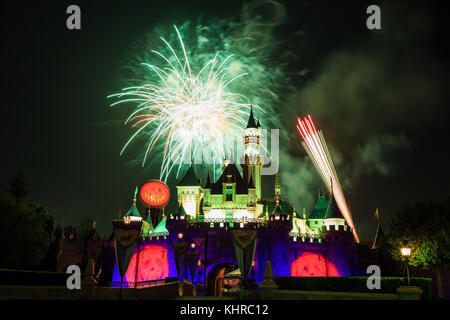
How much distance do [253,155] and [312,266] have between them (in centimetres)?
2866

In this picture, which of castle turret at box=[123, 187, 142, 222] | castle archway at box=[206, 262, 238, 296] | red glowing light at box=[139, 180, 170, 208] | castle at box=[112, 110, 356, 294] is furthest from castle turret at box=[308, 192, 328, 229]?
castle turret at box=[123, 187, 142, 222]

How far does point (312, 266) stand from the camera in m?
48.6

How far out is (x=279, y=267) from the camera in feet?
153

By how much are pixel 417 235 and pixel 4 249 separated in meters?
40.1

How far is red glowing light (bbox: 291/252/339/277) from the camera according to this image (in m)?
47.9

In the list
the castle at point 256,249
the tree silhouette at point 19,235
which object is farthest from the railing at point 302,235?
the tree silhouette at point 19,235

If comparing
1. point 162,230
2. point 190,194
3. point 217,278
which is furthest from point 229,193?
point 217,278

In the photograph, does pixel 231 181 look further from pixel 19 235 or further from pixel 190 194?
pixel 19 235

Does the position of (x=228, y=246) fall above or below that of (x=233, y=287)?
above

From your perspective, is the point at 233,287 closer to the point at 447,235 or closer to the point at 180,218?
the point at 180,218

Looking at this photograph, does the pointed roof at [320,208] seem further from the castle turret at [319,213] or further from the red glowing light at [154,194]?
the red glowing light at [154,194]

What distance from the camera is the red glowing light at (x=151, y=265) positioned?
48.8m
